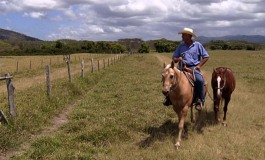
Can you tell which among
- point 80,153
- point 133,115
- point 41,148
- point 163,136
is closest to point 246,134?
point 163,136

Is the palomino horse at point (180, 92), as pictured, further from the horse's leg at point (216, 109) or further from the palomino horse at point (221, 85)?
the horse's leg at point (216, 109)

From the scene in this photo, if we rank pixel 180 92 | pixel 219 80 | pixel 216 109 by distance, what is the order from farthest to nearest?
pixel 216 109 → pixel 219 80 → pixel 180 92

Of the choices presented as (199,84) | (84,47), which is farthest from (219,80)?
(84,47)

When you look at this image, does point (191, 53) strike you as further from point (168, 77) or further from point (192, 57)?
point (168, 77)

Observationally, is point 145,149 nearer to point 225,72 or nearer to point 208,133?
point 208,133

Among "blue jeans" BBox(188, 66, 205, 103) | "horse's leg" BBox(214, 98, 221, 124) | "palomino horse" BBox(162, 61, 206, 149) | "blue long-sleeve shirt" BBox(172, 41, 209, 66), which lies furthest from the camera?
"horse's leg" BBox(214, 98, 221, 124)

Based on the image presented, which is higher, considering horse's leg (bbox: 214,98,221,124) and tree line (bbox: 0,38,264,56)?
tree line (bbox: 0,38,264,56)

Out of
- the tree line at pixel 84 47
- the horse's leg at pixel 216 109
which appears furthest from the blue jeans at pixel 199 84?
the tree line at pixel 84 47

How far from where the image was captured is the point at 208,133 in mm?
9484

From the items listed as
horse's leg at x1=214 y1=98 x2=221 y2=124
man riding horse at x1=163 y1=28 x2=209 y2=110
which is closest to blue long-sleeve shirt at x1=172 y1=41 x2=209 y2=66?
man riding horse at x1=163 y1=28 x2=209 y2=110

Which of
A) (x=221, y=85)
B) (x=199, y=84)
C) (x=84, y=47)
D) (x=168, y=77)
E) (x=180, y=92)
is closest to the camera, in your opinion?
(x=168, y=77)

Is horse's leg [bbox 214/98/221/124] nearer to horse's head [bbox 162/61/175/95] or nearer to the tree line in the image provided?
horse's head [bbox 162/61/175/95]

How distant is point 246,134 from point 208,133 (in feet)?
3.19

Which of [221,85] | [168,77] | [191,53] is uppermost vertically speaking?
[191,53]
